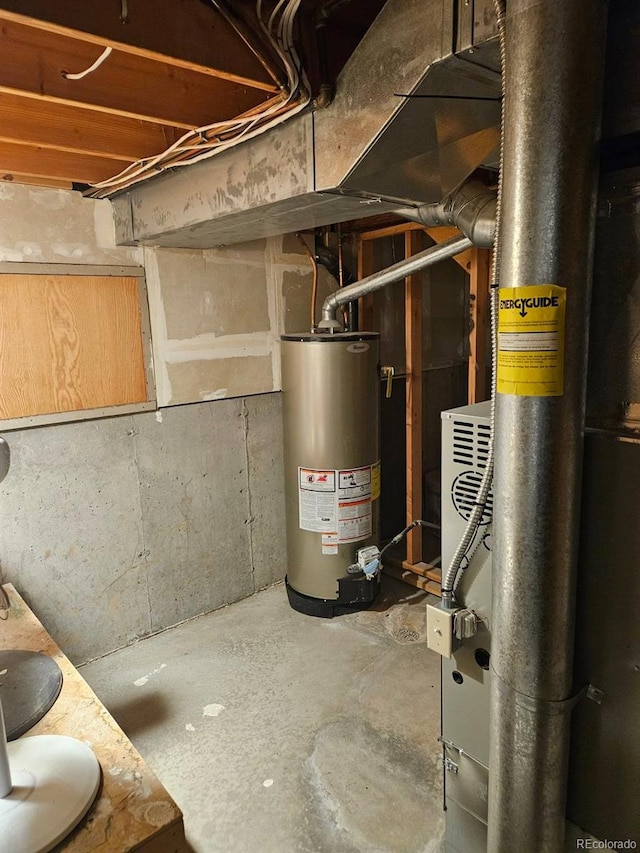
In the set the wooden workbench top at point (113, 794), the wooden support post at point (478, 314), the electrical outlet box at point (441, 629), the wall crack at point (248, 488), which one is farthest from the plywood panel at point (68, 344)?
the electrical outlet box at point (441, 629)

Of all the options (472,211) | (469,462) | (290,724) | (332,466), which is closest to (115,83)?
(472,211)

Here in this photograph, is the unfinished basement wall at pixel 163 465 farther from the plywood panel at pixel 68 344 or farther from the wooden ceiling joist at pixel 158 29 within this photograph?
the wooden ceiling joist at pixel 158 29

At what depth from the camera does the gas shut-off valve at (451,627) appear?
1.22 m

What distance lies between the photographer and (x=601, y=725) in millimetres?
1023

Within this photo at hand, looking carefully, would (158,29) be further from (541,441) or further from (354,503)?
(354,503)

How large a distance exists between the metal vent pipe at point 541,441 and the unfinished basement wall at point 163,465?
193cm

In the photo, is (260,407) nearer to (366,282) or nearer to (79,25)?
(366,282)

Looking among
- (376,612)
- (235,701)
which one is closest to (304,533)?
(376,612)

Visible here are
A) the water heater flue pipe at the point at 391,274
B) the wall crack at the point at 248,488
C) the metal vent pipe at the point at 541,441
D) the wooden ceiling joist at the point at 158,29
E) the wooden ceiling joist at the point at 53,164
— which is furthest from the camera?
the wall crack at the point at 248,488

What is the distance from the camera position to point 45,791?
3.55 ft

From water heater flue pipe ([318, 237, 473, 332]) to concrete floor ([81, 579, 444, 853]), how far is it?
1567mm

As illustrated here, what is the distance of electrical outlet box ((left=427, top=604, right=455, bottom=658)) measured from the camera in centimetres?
122

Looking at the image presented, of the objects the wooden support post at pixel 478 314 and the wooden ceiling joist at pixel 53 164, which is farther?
the wooden support post at pixel 478 314

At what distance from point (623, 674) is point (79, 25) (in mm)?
1578
